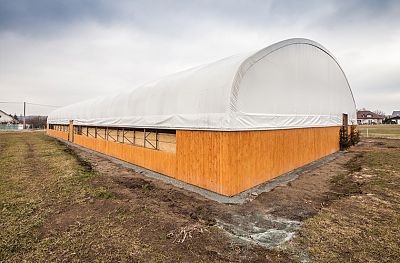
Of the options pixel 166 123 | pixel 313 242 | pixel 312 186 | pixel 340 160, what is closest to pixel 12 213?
pixel 166 123

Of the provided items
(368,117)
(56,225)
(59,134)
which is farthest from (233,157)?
(368,117)

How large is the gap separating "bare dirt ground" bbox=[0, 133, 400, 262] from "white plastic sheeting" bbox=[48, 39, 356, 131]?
8.42ft

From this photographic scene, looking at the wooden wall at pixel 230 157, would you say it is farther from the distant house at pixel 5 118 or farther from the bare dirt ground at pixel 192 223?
the distant house at pixel 5 118

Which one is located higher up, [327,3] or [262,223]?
[327,3]

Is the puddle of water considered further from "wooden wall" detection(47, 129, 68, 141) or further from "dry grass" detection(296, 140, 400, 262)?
"wooden wall" detection(47, 129, 68, 141)

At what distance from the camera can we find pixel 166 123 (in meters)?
9.16

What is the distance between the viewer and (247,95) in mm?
7301

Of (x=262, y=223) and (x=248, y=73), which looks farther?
(x=248, y=73)

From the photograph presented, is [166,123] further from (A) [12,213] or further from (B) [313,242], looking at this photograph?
(B) [313,242]

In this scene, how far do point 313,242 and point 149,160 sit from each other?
7854 mm

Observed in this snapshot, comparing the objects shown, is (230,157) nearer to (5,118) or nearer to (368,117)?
(5,118)

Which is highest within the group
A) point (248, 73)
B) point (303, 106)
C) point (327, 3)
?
point (327, 3)

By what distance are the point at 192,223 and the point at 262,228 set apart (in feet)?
5.12

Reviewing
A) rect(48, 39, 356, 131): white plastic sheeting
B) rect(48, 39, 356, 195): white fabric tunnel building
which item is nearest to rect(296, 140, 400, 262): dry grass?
rect(48, 39, 356, 195): white fabric tunnel building
